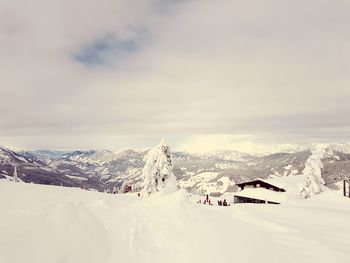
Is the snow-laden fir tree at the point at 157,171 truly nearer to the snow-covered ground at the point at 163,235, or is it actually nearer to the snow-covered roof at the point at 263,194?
the snow-covered roof at the point at 263,194

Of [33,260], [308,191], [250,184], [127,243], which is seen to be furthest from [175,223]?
[250,184]

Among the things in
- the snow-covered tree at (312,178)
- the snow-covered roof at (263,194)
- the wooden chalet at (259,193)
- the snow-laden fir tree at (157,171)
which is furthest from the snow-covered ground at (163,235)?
the wooden chalet at (259,193)

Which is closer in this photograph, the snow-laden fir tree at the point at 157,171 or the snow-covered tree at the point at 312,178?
the snow-laden fir tree at the point at 157,171

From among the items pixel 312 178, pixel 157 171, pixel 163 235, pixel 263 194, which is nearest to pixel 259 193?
pixel 263 194

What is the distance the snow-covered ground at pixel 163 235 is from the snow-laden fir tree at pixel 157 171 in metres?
31.0

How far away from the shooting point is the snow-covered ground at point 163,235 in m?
11.2

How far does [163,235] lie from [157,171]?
37.1 metres

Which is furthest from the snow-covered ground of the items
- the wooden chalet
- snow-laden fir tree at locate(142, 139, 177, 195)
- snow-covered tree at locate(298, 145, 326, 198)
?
the wooden chalet

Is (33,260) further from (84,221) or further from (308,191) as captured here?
(308,191)

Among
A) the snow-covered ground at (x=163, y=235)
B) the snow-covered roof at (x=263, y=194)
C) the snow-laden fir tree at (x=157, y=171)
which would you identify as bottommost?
the snow-covered roof at (x=263, y=194)

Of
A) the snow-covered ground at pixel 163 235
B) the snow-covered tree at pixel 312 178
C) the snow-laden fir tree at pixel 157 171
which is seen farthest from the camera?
the snow-covered tree at pixel 312 178

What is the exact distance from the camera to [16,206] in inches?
660

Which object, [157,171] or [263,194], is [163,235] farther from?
[263,194]

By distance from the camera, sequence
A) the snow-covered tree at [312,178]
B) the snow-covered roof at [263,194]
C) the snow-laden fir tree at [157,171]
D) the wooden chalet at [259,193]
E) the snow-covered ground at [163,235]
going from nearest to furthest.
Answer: the snow-covered ground at [163,235] → the snow-laden fir tree at [157,171] → the snow-covered tree at [312,178] → the snow-covered roof at [263,194] → the wooden chalet at [259,193]
